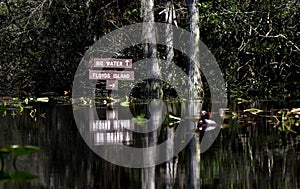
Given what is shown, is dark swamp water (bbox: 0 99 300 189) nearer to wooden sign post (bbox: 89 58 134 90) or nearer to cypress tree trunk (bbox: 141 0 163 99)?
wooden sign post (bbox: 89 58 134 90)

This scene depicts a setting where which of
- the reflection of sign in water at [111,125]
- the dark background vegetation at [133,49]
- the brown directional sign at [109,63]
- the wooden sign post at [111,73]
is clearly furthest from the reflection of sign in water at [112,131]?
the dark background vegetation at [133,49]

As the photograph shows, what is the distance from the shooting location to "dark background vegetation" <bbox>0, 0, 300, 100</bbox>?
9.42 metres

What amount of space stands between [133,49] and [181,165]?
30.3 ft

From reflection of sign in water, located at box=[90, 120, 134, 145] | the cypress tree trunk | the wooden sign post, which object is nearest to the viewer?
reflection of sign in water, located at box=[90, 120, 134, 145]

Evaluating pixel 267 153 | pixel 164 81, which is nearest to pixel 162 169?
pixel 267 153

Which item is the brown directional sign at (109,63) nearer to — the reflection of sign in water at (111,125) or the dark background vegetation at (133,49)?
the dark background vegetation at (133,49)

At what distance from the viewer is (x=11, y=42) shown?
42.7ft

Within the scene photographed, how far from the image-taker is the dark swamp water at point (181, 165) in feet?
7.43

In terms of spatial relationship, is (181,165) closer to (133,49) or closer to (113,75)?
(113,75)

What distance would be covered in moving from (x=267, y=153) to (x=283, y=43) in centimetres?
666

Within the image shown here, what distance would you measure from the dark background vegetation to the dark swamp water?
206 inches

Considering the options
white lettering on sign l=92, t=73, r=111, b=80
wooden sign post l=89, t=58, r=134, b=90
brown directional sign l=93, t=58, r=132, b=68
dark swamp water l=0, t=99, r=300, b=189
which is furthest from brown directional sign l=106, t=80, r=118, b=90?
dark swamp water l=0, t=99, r=300, b=189

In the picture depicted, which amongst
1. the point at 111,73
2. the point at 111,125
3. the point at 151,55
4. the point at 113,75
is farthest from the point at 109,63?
the point at 111,125

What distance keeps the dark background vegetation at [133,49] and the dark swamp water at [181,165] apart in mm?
5241
